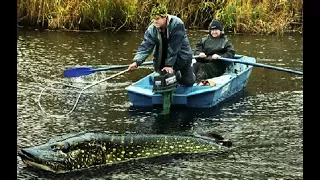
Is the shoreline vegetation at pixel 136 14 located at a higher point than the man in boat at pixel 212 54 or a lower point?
higher

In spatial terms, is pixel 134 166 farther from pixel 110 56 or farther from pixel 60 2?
pixel 60 2

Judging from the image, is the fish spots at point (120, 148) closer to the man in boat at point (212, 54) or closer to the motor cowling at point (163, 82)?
the motor cowling at point (163, 82)

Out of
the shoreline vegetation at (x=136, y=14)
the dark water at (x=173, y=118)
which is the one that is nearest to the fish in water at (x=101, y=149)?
the dark water at (x=173, y=118)

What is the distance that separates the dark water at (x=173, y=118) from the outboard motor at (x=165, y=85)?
0.20m

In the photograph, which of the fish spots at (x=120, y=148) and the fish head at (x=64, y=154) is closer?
the fish head at (x=64, y=154)

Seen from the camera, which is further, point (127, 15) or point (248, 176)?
point (127, 15)

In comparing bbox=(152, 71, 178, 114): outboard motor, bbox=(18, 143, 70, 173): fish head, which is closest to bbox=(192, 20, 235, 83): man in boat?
bbox=(152, 71, 178, 114): outboard motor

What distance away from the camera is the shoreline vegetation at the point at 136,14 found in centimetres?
1811

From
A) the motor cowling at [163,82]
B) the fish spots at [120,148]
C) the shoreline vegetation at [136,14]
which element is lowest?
the fish spots at [120,148]

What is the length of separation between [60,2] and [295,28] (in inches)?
302

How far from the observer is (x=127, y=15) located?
18.7 metres

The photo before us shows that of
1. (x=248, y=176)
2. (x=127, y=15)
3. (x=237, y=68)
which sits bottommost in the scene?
(x=248, y=176)
